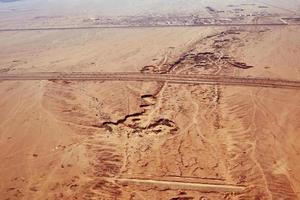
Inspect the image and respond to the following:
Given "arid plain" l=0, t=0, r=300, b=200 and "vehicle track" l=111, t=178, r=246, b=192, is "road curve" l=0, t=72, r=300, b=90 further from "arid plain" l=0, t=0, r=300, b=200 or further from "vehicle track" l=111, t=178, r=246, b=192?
"vehicle track" l=111, t=178, r=246, b=192

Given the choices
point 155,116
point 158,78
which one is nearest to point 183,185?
point 155,116

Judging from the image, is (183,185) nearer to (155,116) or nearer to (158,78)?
(155,116)

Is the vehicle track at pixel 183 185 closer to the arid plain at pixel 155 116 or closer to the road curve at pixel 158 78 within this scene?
the arid plain at pixel 155 116

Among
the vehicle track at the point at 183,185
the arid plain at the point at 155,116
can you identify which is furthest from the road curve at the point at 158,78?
the vehicle track at the point at 183,185

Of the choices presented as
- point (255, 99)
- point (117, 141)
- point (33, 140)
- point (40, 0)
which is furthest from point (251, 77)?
point (40, 0)

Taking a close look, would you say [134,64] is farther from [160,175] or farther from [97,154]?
[160,175]
